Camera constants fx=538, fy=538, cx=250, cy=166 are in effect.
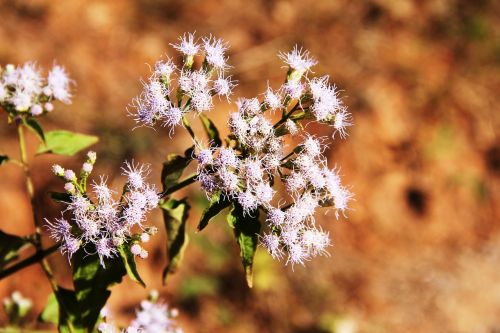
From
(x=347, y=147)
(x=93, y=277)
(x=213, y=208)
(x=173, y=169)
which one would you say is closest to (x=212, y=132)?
(x=173, y=169)

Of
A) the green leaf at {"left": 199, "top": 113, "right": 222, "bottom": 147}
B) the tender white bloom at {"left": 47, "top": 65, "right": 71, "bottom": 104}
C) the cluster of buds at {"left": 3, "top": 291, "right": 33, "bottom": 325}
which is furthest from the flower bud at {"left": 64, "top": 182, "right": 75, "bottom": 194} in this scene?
the cluster of buds at {"left": 3, "top": 291, "right": 33, "bottom": 325}

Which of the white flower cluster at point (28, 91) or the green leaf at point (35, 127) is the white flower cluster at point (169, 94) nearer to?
the green leaf at point (35, 127)

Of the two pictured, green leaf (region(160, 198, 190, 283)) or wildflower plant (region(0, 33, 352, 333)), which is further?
green leaf (region(160, 198, 190, 283))

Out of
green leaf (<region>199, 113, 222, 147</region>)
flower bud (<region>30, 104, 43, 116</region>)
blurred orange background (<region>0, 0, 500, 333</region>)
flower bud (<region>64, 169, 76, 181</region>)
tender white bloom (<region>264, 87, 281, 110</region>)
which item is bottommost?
flower bud (<region>64, 169, 76, 181</region>)

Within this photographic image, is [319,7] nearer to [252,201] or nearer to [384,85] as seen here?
[384,85]

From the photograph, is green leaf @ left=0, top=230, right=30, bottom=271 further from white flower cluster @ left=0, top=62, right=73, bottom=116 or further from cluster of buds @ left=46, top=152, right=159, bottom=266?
white flower cluster @ left=0, top=62, right=73, bottom=116

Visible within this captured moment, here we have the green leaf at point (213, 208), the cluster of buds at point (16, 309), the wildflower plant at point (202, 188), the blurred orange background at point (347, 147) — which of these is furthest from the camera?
the blurred orange background at point (347, 147)

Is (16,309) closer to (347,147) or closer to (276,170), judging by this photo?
(276,170)

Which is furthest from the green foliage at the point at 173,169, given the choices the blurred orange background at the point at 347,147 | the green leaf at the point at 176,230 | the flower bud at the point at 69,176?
the blurred orange background at the point at 347,147
